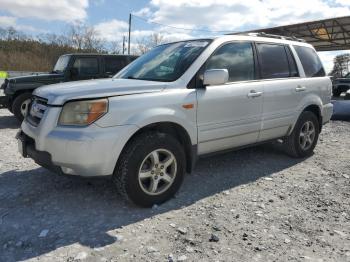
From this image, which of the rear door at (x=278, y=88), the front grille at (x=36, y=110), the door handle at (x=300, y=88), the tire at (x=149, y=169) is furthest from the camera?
the door handle at (x=300, y=88)

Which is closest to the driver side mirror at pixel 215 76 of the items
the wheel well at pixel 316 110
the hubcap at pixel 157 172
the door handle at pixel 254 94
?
the door handle at pixel 254 94

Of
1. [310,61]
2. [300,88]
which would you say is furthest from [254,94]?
[310,61]

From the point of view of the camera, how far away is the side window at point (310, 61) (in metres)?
5.51

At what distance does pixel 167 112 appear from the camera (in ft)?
11.9

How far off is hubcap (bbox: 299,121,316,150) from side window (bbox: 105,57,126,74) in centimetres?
535

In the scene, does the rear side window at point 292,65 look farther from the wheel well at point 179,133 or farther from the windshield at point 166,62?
the wheel well at point 179,133

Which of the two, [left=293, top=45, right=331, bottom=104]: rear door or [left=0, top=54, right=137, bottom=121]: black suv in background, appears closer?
[left=293, top=45, right=331, bottom=104]: rear door

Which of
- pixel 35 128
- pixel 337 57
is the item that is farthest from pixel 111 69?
pixel 337 57

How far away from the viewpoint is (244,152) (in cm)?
594

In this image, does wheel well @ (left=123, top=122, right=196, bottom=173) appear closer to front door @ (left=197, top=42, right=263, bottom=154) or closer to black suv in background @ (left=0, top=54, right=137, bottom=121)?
front door @ (left=197, top=42, right=263, bottom=154)

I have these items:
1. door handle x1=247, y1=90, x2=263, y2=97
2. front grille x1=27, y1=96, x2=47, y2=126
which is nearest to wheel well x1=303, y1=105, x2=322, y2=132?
door handle x1=247, y1=90, x2=263, y2=97

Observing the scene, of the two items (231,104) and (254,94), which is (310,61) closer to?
(254,94)

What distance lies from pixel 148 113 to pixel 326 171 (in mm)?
3001

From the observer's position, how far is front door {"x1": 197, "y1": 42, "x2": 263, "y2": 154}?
404 cm
